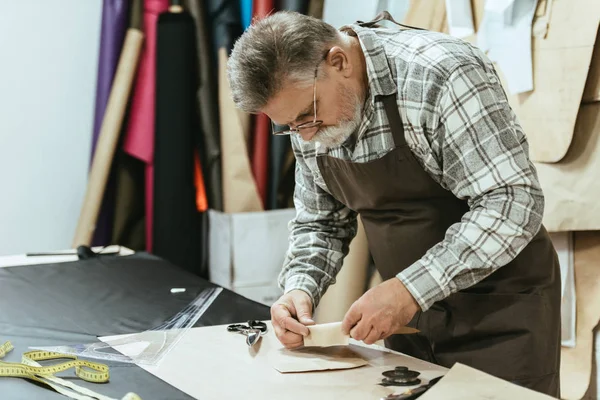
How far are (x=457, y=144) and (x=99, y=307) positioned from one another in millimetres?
980

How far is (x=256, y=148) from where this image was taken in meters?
3.33

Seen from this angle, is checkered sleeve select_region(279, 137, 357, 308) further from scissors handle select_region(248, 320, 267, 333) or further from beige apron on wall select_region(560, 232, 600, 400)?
beige apron on wall select_region(560, 232, 600, 400)

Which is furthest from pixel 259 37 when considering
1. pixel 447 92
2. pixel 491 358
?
pixel 491 358

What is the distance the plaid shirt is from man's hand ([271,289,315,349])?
233mm

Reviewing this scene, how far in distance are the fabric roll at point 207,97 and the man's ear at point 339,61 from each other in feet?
6.19

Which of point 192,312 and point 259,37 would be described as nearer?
point 259,37

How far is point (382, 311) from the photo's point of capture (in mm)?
1377

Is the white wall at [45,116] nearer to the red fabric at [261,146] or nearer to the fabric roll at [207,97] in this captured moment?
the fabric roll at [207,97]

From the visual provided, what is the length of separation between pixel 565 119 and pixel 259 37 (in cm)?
127

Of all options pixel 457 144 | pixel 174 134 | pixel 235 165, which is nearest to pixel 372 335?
pixel 457 144

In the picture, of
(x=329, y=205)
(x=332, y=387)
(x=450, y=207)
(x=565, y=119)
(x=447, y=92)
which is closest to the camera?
(x=332, y=387)

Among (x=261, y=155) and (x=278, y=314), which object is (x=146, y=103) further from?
(x=278, y=314)

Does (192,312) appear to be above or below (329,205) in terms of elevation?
below

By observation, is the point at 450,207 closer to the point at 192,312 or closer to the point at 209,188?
the point at 192,312
